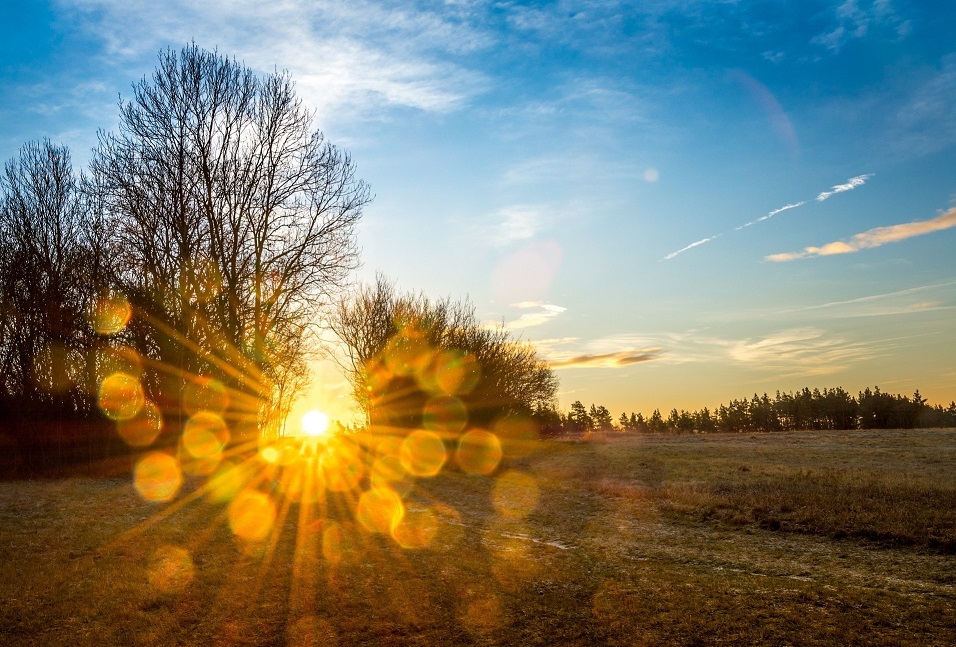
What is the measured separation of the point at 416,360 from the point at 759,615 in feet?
102

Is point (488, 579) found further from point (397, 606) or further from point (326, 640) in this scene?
point (326, 640)

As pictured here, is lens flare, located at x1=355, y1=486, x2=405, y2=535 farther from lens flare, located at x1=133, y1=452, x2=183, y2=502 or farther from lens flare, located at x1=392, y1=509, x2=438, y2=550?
lens flare, located at x1=133, y1=452, x2=183, y2=502

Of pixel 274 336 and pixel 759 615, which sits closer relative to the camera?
pixel 759 615

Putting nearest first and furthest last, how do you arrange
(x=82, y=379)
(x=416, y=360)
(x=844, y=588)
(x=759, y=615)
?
(x=759, y=615) < (x=844, y=588) < (x=82, y=379) < (x=416, y=360)

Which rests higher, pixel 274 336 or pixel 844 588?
pixel 274 336

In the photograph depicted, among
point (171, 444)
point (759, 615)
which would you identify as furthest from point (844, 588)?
point (171, 444)

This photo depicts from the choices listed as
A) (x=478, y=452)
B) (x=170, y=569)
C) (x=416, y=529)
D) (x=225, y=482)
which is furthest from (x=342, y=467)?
(x=170, y=569)

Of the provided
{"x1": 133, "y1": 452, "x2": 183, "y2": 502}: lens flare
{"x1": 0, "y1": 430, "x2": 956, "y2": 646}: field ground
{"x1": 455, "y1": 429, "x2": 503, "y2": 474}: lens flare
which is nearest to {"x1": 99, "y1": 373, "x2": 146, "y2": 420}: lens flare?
{"x1": 133, "y1": 452, "x2": 183, "y2": 502}: lens flare

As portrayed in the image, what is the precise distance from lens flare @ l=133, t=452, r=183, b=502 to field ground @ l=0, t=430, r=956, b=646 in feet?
2.60

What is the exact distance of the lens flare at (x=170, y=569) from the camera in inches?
346

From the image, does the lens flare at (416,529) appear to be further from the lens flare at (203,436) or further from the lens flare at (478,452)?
the lens flare at (478,452)

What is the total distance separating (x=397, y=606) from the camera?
795cm

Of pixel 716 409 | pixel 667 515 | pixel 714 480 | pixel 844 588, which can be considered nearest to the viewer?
pixel 844 588

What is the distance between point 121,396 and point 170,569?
18712 millimetres
